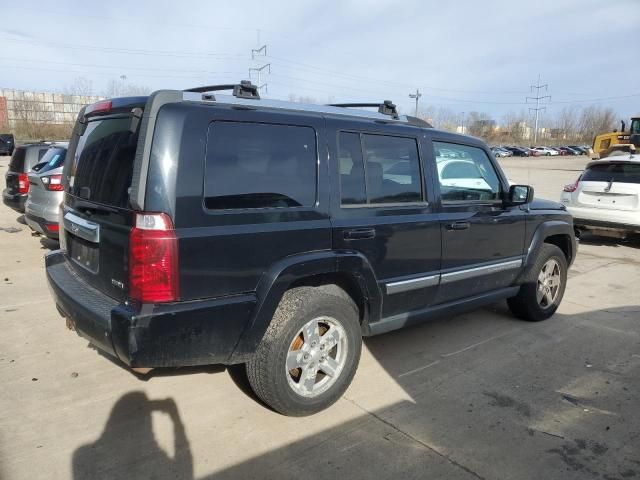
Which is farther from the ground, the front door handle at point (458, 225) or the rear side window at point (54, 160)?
the rear side window at point (54, 160)

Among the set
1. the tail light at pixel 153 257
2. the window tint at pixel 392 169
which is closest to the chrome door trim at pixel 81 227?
the tail light at pixel 153 257

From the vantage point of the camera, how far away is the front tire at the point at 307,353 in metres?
3.01

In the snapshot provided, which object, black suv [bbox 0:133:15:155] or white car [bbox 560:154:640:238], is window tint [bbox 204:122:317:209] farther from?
black suv [bbox 0:133:15:155]

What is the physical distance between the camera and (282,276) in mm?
2910

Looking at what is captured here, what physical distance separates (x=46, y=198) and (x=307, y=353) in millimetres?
5210

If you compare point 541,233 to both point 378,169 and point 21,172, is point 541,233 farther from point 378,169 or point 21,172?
point 21,172

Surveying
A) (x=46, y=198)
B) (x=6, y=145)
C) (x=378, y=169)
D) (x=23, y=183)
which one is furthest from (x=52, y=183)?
(x=6, y=145)

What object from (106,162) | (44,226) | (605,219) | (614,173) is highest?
(614,173)

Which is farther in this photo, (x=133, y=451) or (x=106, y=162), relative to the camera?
(x=106, y=162)

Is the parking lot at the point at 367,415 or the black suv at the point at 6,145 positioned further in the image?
the black suv at the point at 6,145

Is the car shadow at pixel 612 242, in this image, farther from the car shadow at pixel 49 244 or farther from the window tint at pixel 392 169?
the car shadow at pixel 49 244

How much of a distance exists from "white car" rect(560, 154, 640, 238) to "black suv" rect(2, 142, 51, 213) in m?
9.62

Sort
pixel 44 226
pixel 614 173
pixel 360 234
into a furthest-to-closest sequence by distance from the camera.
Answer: pixel 614 173
pixel 44 226
pixel 360 234

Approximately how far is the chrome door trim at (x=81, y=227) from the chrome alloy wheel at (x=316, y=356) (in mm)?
1360
